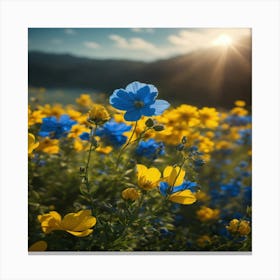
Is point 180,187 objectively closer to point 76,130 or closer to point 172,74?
point 76,130

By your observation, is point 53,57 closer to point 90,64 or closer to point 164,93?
point 90,64

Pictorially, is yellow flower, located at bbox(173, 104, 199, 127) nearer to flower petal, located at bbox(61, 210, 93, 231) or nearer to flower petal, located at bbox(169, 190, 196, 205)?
flower petal, located at bbox(169, 190, 196, 205)

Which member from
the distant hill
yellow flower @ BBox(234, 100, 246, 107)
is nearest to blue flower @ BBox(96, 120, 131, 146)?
the distant hill

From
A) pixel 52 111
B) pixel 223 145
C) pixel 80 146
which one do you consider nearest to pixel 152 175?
pixel 80 146

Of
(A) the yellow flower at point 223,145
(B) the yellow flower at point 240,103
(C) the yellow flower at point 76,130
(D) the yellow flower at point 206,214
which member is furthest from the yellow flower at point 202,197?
(C) the yellow flower at point 76,130
